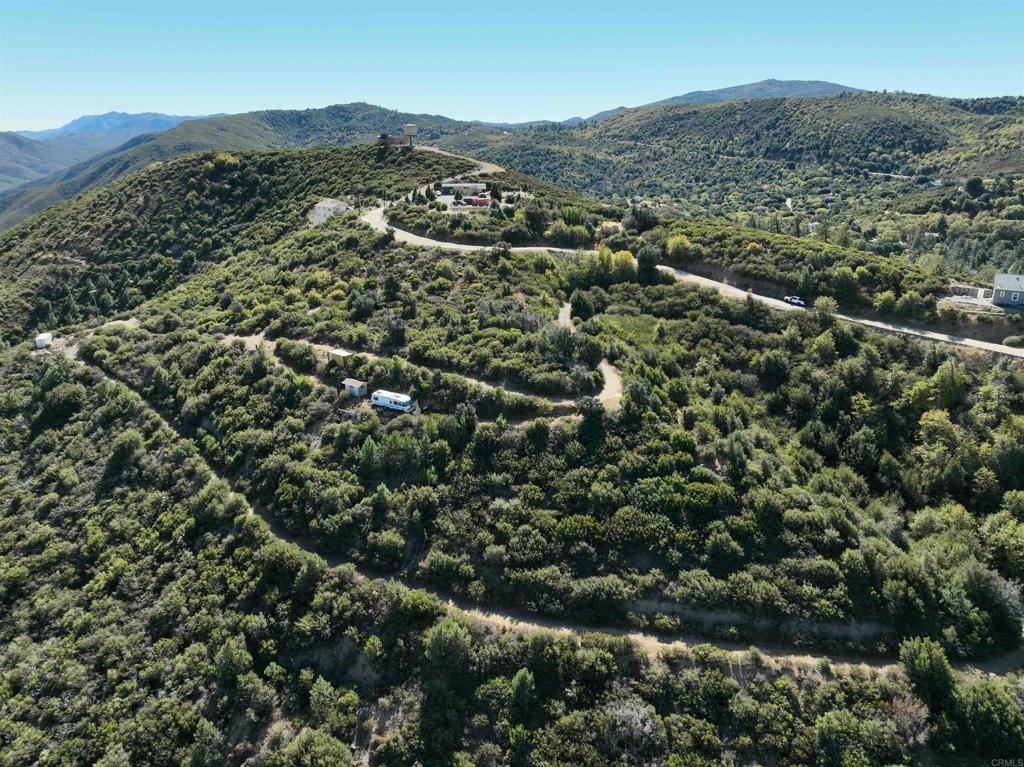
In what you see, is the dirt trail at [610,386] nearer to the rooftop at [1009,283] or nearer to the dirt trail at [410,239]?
the dirt trail at [410,239]

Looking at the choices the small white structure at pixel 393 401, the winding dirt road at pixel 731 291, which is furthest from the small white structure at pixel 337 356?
the winding dirt road at pixel 731 291

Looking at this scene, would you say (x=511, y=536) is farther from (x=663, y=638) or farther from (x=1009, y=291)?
(x=1009, y=291)

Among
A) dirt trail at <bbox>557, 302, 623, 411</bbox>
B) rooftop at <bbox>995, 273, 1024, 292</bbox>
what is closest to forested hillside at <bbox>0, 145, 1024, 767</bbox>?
dirt trail at <bbox>557, 302, 623, 411</bbox>

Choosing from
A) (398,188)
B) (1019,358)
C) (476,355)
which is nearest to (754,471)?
(476,355)

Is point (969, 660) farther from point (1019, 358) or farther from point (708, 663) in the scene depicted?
point (1019, 358)

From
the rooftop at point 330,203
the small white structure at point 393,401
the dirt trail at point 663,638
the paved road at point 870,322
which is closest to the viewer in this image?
the dirt trail at point 663,638
